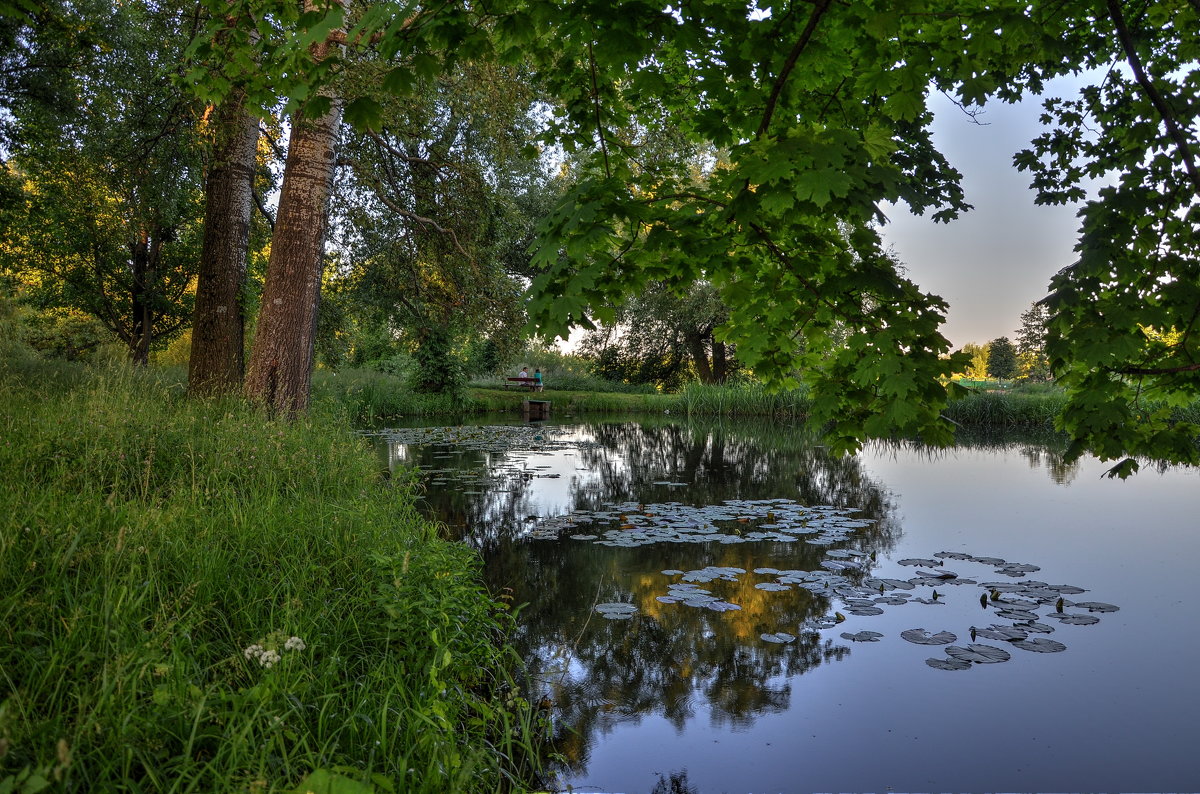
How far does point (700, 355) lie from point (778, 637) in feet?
96.8

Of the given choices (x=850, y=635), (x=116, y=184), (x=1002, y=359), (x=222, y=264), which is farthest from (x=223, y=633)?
(x=1002, y=359)

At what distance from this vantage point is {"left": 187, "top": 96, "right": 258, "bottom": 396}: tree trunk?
26.6ft

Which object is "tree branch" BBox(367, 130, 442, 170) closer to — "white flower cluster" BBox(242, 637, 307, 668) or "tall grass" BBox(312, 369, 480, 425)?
"white flower cluster" BBox(242, 637, 307, 668)

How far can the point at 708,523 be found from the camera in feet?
26.1

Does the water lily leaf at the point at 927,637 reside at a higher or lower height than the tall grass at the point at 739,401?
lower

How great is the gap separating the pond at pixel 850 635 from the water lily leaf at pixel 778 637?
20mm

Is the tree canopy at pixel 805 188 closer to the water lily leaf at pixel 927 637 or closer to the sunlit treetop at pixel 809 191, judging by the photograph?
the sunlit treetop at pixel 809 191

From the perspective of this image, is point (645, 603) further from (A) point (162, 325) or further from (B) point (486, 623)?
(A) point (162, 325)

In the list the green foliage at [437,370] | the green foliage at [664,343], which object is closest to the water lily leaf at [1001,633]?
the green foliage at [437,370]

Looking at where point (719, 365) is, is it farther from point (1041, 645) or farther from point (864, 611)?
point (1041, 645)

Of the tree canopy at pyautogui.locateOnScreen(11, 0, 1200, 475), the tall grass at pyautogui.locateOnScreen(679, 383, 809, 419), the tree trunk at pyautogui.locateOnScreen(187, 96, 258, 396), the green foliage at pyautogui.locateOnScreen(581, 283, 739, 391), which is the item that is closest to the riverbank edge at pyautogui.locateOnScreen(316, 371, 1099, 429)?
the tall grass at pyautogui.locateOnScreen(679, 383, 809, 419)

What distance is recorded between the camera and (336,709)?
263cm

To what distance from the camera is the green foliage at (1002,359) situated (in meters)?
61.2

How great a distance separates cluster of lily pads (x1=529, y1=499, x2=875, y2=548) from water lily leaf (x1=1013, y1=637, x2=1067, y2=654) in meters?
2.59
